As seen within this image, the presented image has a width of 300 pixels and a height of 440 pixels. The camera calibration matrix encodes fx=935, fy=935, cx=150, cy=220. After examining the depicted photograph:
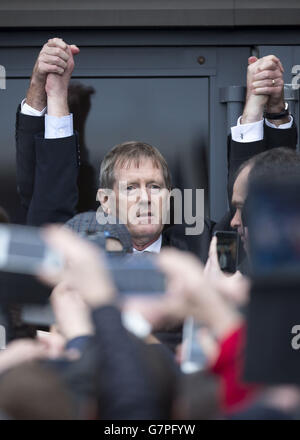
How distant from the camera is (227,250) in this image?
187cm

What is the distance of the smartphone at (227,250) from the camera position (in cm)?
180

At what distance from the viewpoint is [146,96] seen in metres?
3.46

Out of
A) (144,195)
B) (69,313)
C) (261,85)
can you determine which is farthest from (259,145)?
(69,313)

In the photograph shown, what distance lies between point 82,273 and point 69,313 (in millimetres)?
109

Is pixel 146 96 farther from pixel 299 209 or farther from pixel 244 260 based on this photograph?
pixel 299 209

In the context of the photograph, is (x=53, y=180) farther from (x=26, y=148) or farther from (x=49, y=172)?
(x=26, y=148)

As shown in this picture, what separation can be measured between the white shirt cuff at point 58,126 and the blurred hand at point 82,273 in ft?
3.30

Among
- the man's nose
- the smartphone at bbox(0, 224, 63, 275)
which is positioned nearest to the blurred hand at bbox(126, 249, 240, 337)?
the smartphone at bbox(0, 224, 63, 275)

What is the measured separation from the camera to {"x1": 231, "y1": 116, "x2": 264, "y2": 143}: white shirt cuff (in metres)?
2.55

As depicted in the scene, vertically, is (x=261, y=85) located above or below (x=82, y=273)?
above

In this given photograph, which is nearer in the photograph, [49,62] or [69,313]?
[69,313]
